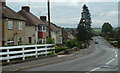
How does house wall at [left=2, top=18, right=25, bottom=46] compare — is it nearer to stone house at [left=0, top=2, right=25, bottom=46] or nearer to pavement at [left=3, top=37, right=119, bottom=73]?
stone house at [left=0, top=2, right=25, bottom=46]

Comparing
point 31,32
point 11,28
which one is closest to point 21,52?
point 11,28

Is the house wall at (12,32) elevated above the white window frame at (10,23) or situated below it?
below

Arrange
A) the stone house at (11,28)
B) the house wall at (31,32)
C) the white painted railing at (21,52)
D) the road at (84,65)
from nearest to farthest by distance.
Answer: the road at (84,65) → the white painted railing at (21,52) → the stone house at (11,28) → the house wall at (31,32)

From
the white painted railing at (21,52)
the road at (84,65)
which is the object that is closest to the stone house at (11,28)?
the white painted railing at (21,52)

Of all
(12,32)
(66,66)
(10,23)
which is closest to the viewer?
(66,66)

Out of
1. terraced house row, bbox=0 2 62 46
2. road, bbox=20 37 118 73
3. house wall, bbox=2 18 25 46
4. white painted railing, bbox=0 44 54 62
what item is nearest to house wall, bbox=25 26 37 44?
terraced house row, bbox=0 2 62 46

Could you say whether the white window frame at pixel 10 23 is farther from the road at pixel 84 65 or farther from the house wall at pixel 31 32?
the road at pixel 84 65

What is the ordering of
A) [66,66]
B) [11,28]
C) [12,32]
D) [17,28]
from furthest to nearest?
[17,28], [12,32], [11,28], [66,66]

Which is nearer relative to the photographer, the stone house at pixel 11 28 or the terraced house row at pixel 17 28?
the stone house at pixel 11 28

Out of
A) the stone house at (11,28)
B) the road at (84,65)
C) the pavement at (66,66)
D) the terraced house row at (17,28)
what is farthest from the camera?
the terraced house row at (17,28)

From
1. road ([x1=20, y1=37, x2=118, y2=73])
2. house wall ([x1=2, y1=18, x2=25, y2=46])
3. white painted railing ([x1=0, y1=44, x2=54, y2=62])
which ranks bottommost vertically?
road ([x1=20, y1=37, x2=118, y2=73])

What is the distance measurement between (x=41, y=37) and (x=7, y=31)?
18.7 meters

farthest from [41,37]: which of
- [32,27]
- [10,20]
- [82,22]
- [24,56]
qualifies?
[82,22]

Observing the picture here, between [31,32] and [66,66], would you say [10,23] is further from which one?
[66,66]
